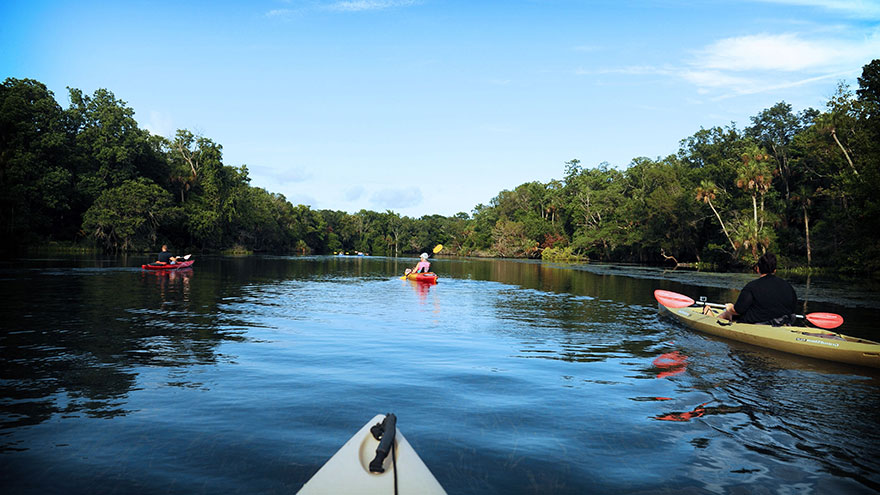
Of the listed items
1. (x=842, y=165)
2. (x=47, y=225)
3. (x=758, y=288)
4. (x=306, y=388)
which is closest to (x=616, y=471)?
(x=306, y=388)

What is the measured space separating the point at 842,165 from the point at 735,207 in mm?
12551

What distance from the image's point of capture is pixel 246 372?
7.54m

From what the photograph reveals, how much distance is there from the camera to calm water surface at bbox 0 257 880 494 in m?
4.20

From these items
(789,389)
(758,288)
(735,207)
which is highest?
(735,207)

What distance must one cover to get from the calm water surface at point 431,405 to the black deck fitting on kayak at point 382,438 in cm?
98

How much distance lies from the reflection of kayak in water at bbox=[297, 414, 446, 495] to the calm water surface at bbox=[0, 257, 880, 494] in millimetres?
989

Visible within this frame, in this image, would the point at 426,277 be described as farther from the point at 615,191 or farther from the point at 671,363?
the point at 615,191

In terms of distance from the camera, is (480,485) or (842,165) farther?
(842,165)

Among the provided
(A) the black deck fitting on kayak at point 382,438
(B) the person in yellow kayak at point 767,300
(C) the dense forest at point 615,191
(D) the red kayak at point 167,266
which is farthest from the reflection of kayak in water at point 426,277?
(C) the dense forest at point 615,191

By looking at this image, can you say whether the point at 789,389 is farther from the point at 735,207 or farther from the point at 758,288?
the point at 735,207

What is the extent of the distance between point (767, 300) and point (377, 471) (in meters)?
10.1

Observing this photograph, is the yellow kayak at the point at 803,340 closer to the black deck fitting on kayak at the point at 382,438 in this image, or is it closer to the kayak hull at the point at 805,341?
the kayak hull at the point at 805,341

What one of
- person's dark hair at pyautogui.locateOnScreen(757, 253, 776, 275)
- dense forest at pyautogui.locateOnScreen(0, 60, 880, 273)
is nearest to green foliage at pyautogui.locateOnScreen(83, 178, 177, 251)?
dense forest at pyautogui.locateOnScreen(0, 60, 880, 273)

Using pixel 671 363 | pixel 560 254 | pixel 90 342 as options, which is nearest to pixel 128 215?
pixel 90 342
